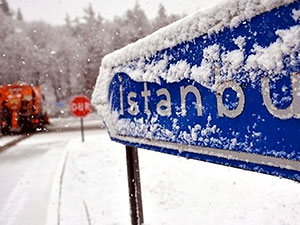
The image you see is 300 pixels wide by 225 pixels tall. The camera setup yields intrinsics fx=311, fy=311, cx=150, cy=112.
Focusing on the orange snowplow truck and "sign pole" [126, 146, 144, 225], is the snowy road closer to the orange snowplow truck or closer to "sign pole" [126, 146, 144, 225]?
"sign pole" [126, 146, 144, 225]

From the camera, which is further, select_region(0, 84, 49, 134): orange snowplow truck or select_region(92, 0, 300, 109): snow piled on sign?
select_region(0, 84, 49, 134): orange snowplow truck

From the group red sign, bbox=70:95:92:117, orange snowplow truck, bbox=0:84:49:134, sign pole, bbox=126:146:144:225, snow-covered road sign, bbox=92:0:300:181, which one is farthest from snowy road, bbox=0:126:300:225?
orange snowplow truck, bbox=0:84:49:134

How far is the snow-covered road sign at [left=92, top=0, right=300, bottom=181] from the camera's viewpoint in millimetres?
896

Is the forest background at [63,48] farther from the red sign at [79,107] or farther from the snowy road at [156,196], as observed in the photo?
the snowy road at [156,196]

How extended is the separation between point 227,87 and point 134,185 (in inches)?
44.9

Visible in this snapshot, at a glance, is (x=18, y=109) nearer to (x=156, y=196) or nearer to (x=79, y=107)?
(x=79, y=107)

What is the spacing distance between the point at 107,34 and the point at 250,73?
49.2m

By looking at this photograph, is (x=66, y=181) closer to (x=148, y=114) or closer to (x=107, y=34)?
(x=148, y=114)

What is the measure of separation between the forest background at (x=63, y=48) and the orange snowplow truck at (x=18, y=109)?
59.4 feet

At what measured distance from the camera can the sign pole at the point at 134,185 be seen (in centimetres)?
202

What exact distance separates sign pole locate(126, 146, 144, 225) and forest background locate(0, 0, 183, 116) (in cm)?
3708

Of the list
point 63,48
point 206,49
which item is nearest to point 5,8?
point 63,48

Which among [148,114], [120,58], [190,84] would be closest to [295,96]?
[190,84]

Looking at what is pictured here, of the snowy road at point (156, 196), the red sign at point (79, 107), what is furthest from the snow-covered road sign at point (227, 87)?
the red sign at point (79, 107)
